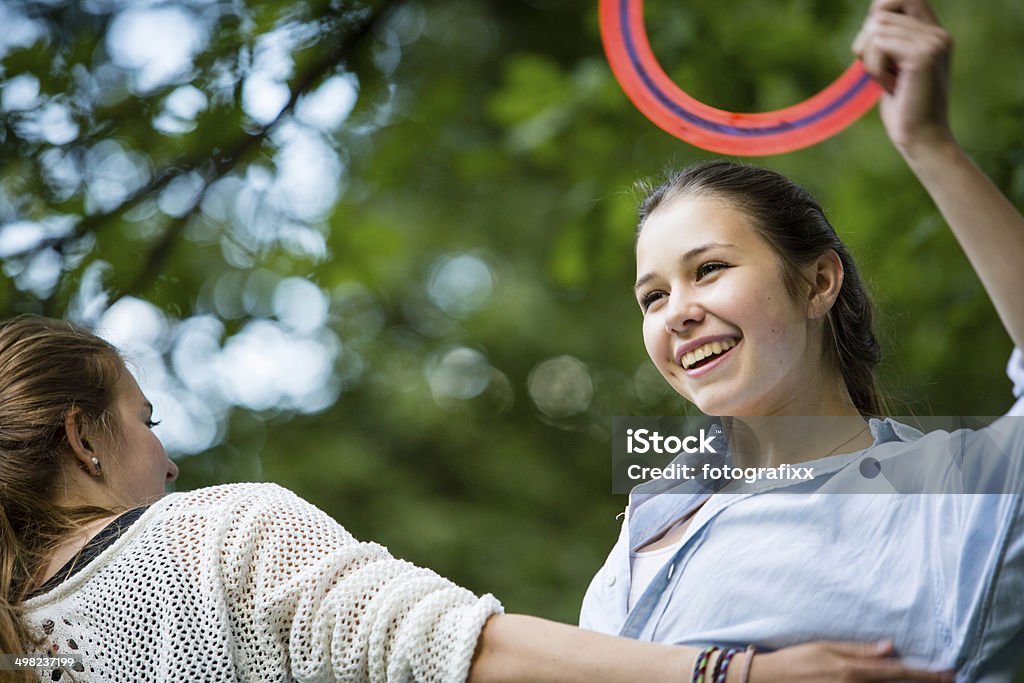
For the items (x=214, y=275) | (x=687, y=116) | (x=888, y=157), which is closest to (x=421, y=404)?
(x=214, y=275)

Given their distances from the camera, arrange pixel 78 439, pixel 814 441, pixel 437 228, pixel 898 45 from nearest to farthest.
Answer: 1. pixel 898 45
2. pixel 814 441
3. pixel 78 439
4. pixel 437 228

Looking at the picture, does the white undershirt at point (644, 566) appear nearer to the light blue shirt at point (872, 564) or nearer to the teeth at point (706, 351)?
the light blue shirt at point (872, 564)

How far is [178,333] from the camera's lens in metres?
2.95

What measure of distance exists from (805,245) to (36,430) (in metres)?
0.85

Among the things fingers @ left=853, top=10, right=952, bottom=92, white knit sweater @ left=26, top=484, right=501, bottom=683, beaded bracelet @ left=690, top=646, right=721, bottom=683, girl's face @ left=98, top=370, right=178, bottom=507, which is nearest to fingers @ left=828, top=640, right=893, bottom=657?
beaded bracelet @ left=690, top=646, right=721, bottom=683

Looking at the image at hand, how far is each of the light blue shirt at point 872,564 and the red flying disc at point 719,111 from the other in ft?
1.04

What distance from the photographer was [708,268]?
1.27 metres

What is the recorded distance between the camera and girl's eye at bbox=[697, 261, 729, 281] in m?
1.26

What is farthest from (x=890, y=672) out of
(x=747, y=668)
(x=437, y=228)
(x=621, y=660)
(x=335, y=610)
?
(x=437, y=228)

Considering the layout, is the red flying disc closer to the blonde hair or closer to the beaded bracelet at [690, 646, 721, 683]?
the beaded bracelet at [690, 646, 721, 683]

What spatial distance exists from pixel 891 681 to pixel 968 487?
0.60 feet

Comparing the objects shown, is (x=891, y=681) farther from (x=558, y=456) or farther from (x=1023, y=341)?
(x=558, y=456)

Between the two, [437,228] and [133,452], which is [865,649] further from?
[437,228]

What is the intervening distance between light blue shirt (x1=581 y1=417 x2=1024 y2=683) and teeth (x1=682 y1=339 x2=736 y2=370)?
0.48ft
